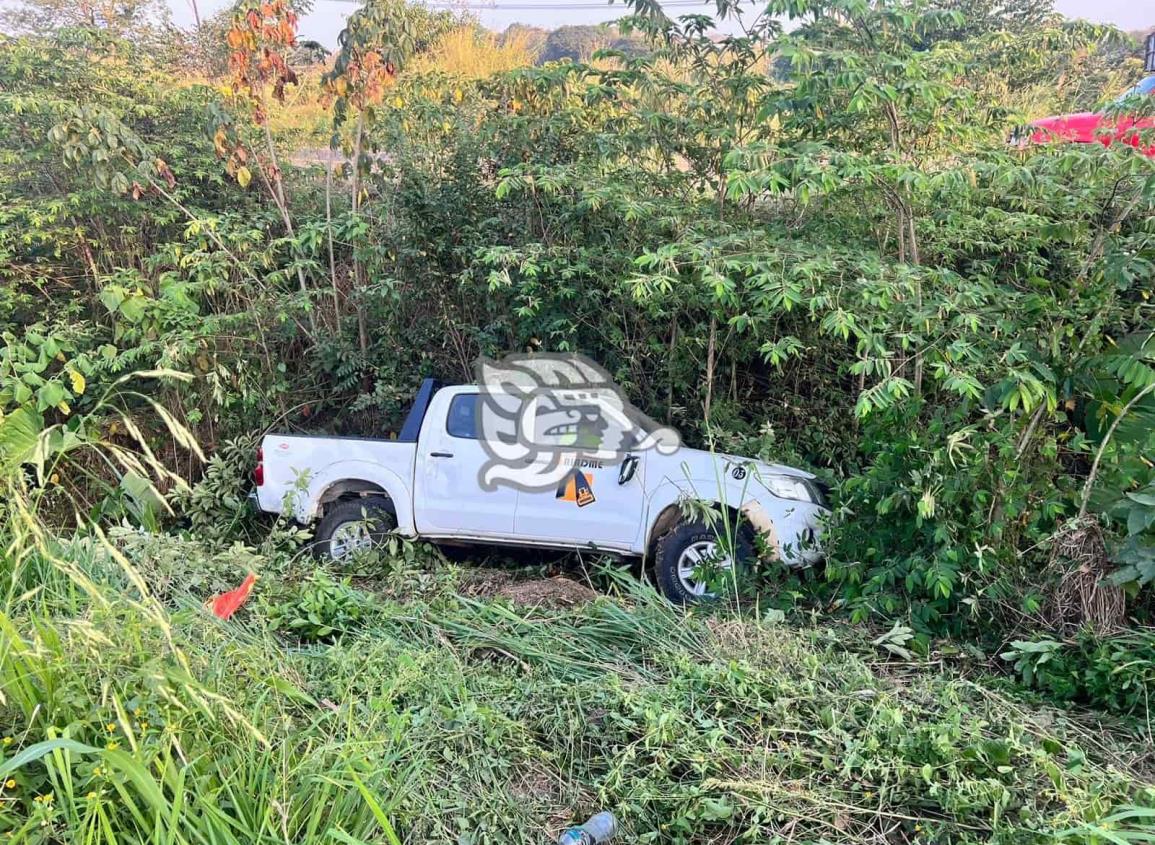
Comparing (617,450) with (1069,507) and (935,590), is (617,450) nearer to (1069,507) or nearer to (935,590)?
(935,590)

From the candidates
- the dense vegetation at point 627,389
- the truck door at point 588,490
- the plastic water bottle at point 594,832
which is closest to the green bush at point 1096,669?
the dense vegetation at point 627,389

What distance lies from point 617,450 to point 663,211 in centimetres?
184

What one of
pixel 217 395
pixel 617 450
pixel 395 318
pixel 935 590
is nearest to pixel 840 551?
pixel 935 590

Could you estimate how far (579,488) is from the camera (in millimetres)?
5211

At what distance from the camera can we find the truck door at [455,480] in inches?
213

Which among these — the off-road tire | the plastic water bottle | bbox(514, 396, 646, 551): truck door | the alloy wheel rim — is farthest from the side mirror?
the plastic water bottle

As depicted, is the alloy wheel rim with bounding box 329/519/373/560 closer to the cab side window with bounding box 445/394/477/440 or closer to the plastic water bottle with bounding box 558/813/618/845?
Result: the cab side window with bounding box 445/394/477/440

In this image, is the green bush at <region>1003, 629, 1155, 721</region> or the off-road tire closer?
the green bush at <region>1003, 629, 1155, 721</region>

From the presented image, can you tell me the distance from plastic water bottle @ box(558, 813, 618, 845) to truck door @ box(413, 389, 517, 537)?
9.59ft

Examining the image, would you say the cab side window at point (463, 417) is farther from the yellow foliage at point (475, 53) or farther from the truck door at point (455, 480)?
the yellow foliage at point (475, 53)

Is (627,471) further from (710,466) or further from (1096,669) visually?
(1096,669)

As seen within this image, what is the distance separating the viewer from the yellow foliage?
10.5m

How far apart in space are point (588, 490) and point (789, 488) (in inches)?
53.9

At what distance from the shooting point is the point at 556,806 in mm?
2682
